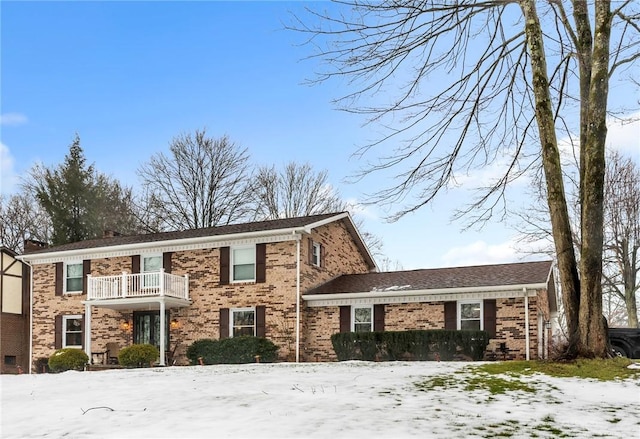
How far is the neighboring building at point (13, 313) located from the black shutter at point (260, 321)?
10984 millimetres

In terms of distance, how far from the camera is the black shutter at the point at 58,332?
2470 centimetres

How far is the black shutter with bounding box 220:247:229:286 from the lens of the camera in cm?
2244

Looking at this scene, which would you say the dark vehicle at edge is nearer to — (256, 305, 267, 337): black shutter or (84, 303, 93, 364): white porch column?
(256, 305, 267, 337): black shutter

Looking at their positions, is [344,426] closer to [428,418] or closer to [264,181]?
[428,418]

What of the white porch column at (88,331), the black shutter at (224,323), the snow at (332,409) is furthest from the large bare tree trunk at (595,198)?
the white porch column at (88,331)

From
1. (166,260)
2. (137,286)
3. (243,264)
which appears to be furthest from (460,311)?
(137,286)

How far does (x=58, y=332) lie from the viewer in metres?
24.8

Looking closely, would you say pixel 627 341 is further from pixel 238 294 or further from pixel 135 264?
pixel 135 264

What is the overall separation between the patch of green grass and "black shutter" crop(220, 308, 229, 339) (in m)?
12.2

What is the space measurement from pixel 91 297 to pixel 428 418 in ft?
59.1

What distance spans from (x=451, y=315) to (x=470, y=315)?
22.2 inches

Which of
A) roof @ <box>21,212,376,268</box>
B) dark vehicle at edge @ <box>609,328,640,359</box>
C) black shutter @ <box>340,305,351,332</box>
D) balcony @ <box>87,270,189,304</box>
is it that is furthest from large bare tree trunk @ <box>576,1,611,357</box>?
balcony @ <box>87,270,189,304</box>

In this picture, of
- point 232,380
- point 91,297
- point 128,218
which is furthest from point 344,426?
Answer: point 128,218

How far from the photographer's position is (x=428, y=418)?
742 centimetres
